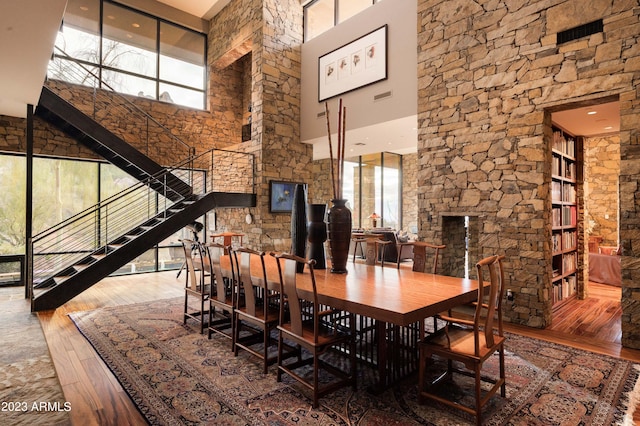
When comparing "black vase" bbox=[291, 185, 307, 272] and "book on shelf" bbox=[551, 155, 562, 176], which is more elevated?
"book on shelf" bbox=[551, 155, 562, 176]

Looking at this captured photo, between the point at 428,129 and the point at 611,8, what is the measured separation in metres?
2.21

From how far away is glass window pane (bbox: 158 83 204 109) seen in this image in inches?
331

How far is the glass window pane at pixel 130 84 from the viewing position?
7.70 metres

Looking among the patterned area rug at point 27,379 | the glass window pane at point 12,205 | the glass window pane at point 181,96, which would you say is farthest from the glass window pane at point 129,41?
the patterned area rug at point 27,379

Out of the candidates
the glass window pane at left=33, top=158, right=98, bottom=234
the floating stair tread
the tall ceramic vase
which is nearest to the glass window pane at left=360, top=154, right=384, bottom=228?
the glass window pane at left=33, top=158, right=98, bottom=234

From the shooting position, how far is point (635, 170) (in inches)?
133

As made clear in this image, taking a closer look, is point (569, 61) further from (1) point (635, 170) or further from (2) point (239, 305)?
(2) point (239, 305)

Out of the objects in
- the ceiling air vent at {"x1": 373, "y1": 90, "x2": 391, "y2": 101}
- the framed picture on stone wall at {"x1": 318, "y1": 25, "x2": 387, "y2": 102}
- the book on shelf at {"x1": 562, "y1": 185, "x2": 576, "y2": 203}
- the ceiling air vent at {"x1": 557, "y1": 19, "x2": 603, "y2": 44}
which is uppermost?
the framed picture on stone wall at {"x1": 318, "y1": 25, "x2": 387, "y2": 102}

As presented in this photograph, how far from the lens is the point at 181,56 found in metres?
8.88

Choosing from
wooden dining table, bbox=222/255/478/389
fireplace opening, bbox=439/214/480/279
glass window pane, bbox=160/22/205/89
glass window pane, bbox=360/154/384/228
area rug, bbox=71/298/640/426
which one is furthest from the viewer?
glass window pane, bbox=360/154/384/228

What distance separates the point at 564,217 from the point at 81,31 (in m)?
9.57

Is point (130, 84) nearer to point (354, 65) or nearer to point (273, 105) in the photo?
point (273, 105)

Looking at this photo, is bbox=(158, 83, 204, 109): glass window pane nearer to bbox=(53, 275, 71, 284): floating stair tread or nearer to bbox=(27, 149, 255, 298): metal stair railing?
bbox=(27, 149, 255, 298): metal stair railing

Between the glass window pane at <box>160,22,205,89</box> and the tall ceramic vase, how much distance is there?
24.3 feet
